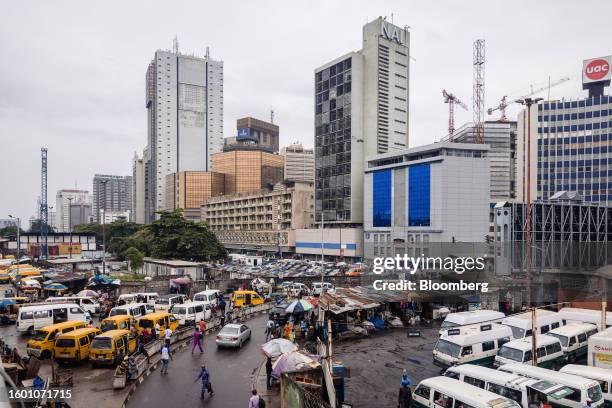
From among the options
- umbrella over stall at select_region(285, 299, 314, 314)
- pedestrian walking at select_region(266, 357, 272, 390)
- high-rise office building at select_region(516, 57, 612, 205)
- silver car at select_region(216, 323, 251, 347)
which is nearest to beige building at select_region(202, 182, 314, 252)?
high-rise office building at select_region(516, 57, 612, 205)

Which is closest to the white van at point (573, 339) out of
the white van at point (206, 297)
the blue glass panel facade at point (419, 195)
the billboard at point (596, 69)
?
the white van at point (206, 297)

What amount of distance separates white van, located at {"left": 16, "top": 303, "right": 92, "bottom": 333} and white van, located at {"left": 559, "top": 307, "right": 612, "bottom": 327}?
87.7ft

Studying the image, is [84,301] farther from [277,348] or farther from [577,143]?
[577,143]

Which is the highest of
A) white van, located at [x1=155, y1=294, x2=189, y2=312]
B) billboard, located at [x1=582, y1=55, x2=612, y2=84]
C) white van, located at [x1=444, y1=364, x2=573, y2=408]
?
billboard, located at [x1=582, y1=55, x2=612, y2=84]

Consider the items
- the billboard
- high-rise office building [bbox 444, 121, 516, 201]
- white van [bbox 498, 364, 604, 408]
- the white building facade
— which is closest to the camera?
white van [bbox 498, 364, 604, 408]

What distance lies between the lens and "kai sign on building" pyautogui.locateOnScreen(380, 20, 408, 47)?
275ft

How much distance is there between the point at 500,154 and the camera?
12950cm

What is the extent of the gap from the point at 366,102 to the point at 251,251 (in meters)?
45.1

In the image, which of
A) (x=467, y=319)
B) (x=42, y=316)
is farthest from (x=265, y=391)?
(x=42, y=316)

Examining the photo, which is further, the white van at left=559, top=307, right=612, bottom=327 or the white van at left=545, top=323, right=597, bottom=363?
the white van at left=559, top=307, right=612, bottom=327

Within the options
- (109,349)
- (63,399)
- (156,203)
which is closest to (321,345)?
(109,349)

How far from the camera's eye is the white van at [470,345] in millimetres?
17516

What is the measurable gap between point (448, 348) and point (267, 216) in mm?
82687

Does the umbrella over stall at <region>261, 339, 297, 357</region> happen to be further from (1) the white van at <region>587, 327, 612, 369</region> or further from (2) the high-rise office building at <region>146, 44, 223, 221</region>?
(2) the high-rise office building at <region>146, 44, 223, 221</region>
